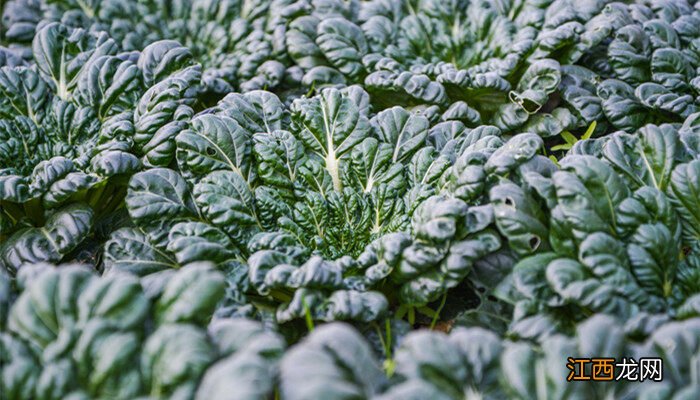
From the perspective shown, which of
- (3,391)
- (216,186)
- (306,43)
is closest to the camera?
(3,391)

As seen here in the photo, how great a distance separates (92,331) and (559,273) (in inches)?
45.5

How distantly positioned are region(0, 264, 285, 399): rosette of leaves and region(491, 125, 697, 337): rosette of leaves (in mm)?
752

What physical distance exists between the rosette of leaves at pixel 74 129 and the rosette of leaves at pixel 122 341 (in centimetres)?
68

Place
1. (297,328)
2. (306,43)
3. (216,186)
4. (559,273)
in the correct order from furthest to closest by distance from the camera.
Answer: (306,43) < (216,186) < (297,328) < (559,273)

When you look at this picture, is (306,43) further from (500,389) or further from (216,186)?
(500,389)

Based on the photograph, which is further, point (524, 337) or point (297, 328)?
point (297, 328)

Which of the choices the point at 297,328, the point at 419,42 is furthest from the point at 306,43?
the point at 297,328

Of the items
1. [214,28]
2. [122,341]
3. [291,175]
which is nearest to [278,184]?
[291,175]

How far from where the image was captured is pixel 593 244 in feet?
5.81

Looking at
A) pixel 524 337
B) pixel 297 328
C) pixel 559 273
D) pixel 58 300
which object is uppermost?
pixel 58 300

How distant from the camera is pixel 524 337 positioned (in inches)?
69.2

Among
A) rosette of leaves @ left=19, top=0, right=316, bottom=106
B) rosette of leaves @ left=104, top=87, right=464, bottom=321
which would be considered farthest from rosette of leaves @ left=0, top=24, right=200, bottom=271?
rosette of leaves @ left=19, top=0, right=316, bottom=106

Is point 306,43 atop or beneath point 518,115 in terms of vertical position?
atop

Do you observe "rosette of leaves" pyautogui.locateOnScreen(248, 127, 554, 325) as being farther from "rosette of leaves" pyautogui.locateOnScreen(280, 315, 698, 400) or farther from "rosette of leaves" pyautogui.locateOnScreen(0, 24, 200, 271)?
"rosette of leaves" pyautogui.locateOnScreen(0, 24, 200, 271)
